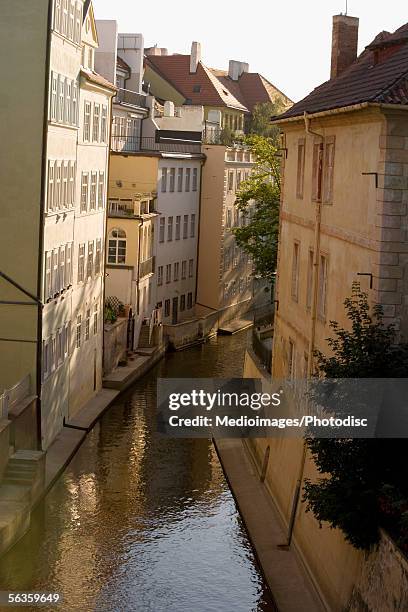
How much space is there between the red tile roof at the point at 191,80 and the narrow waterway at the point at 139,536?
179 ft

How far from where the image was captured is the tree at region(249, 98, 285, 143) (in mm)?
90338

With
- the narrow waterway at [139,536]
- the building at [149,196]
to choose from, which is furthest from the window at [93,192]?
the building at [149,196]

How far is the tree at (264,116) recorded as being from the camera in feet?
296

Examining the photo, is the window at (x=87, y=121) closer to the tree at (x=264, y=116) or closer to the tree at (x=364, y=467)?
A: the tree at (x=364, y=467)

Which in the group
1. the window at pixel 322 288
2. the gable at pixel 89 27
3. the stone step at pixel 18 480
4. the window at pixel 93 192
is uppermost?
the gable at pixel 89 27

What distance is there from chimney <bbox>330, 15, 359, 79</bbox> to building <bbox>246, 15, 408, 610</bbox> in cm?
3

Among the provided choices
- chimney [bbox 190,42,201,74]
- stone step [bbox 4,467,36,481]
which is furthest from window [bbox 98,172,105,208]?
chimney [bbox 190,42,201,74]

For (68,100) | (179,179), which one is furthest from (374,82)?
(179,179)

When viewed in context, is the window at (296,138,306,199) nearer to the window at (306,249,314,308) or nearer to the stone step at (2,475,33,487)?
the window at (306,249,314,308)

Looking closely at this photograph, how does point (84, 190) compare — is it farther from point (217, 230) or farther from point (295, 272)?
point (217, 230)

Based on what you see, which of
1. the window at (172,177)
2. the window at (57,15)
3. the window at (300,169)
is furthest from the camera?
the window at (172,177)

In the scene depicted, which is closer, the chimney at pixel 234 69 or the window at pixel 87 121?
the window at pixel 87 121

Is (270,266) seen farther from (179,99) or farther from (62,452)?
(179,99)

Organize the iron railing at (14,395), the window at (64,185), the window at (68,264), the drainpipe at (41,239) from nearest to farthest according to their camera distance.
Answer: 1. the iron railing at (14,395)
2. the drainpipe at (41,239)
3. the window at (64,185)
4. the window at (68,264)
